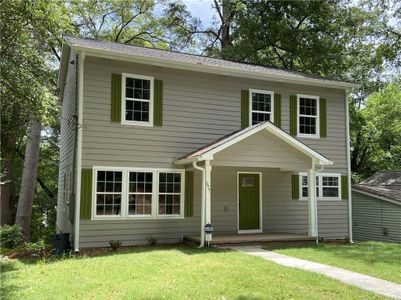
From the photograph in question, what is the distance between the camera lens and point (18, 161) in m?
26.2

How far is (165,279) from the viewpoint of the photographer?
7.47 m

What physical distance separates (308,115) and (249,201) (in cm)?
379

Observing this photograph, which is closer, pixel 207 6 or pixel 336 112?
pixel 336 112

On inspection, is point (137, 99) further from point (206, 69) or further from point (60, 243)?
point (60, 243)

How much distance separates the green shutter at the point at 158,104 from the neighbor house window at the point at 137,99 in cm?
12

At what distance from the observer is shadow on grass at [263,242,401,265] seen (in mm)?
10031

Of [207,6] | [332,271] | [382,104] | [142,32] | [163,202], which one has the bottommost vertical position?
[332,271]

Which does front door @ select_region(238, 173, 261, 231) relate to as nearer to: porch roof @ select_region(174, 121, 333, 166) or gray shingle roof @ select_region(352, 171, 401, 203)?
porch roof @ select_region(174, 121, 333, 166)

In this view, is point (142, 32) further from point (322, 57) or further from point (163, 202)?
point (163, 202)

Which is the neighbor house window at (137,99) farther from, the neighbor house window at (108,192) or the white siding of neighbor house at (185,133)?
the neighbor house window at (108,192)

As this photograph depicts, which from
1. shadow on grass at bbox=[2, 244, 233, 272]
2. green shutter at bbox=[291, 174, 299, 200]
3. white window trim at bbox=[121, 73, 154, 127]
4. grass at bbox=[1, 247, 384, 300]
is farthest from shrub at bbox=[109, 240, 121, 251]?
green shutter at bbox=[291, 174, 299, 200]

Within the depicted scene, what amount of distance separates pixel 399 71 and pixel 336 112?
10.7 m

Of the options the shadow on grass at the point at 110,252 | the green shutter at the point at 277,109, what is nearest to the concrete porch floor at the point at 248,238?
the shadow on grass at the point at 110,252

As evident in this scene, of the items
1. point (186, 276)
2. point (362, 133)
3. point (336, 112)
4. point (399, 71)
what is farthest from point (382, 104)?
point (186, 276)
